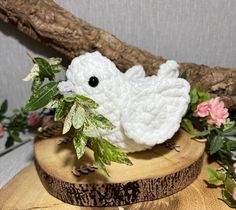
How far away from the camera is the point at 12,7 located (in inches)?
44.1

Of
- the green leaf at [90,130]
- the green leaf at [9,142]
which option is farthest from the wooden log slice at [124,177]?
the green leaf at [9,142]

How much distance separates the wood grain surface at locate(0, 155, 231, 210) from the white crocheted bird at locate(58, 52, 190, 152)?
12 cm

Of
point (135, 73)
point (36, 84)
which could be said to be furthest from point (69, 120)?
point (135, 73)

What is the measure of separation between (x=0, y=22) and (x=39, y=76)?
1.15ft

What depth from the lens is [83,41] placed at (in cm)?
112

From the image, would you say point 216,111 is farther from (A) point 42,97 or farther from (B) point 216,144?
(A) point 42,97

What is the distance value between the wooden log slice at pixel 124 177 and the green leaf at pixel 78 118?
0.12 m

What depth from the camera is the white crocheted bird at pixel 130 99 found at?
0.90 metres

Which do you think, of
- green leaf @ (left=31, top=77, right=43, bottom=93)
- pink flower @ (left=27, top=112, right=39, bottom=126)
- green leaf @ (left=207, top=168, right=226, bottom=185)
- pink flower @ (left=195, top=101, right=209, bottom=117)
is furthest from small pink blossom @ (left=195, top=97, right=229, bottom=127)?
pink flower @ (left=27, top=112, right=39, bottom=126)

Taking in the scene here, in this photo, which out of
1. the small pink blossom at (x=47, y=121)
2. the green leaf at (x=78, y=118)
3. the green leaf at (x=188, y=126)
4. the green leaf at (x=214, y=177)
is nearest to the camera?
the green leaf at (x=78, y=118)

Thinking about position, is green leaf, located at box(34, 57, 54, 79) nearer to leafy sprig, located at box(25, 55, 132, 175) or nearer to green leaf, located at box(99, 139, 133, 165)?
leafy sprig, located at box(25, 55, 132, 175)

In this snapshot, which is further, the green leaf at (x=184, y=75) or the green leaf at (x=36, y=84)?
the green leaf at (x=184, y=75)

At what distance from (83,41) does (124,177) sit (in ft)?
1.28

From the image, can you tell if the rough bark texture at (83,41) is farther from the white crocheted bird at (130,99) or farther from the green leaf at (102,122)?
the green leaf at (102,122)
